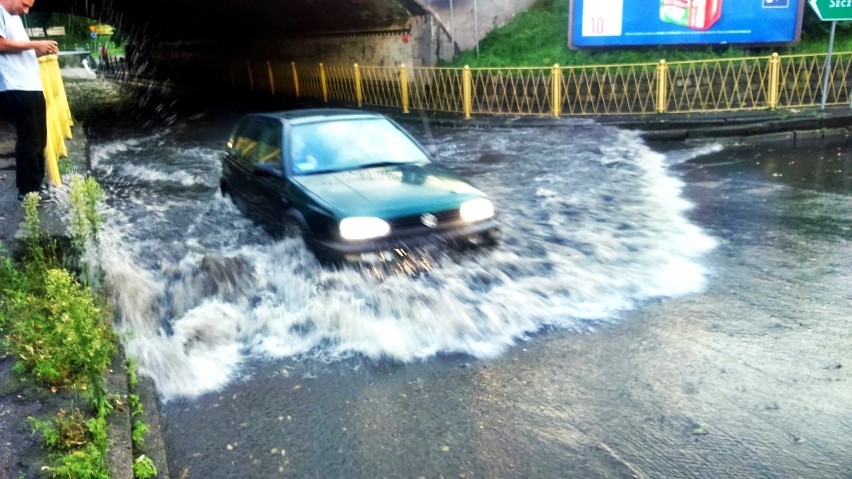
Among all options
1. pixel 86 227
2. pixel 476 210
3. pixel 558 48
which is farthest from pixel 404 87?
pixel 86 227

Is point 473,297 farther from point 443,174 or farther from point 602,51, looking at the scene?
point 602,51

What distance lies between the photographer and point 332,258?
531 centimetres

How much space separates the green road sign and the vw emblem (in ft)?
35.0

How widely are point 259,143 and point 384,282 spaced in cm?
264

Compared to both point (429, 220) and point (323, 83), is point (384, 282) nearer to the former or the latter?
point (429, 220)

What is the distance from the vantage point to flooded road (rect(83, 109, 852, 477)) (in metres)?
3.38

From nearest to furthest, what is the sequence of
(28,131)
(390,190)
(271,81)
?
(28,131) → (390,190) → (271,81)

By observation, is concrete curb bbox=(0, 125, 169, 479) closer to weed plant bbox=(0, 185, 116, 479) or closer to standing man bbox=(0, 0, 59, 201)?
weed plant bbox=(0, 185, 116, 479)

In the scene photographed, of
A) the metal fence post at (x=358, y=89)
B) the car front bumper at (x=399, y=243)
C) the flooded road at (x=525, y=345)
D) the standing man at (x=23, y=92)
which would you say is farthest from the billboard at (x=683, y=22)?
the standing man at (x=23, y=92)

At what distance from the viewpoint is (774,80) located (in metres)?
13.2

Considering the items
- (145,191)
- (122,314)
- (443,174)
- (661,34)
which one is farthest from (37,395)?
(661,34)

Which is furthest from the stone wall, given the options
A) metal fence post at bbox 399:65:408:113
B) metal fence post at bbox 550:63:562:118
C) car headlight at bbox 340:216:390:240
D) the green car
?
car headlight at bbox 340:216:390:240

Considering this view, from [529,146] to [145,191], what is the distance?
659 centimetres

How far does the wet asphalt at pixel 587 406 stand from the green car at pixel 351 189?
1210 mm
